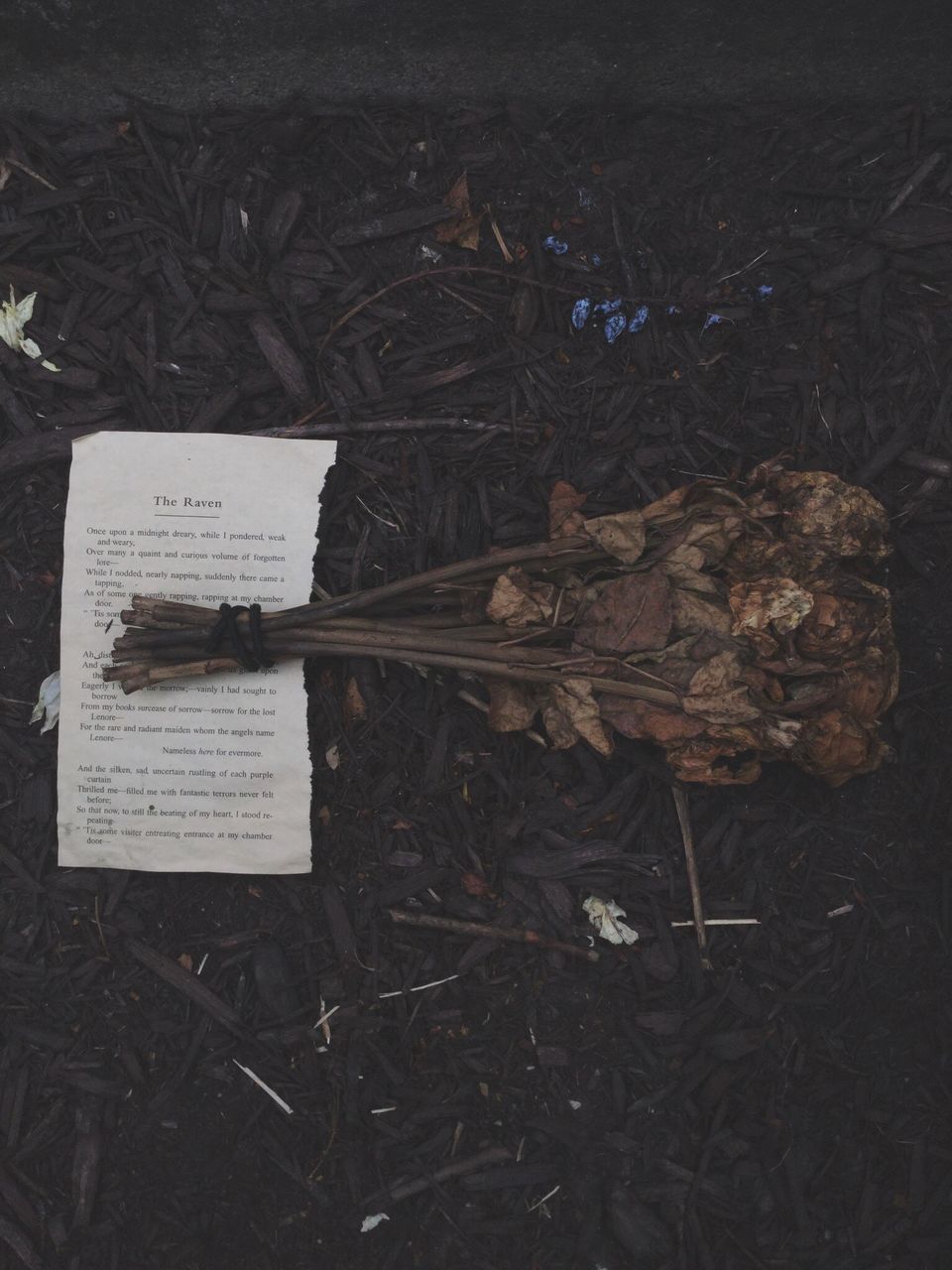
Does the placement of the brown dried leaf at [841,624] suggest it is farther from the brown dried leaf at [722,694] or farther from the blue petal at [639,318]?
the blue petal at [639,318]

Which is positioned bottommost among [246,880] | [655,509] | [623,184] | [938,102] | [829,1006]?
[829,1006]

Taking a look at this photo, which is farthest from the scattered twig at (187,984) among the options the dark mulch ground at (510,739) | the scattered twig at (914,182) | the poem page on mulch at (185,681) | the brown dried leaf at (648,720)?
the scattered twig at (914,182)

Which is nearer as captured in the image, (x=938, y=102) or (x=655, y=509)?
(x=655, y=509)

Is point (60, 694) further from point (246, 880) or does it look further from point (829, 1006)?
point (829, 1006)

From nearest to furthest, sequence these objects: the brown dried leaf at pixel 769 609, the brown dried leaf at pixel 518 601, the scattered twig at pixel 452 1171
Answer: the brown dried leaf at pixel 769 609 < the brown dried leaf at pixel 518 601 < the scattered twig at pixel 452 1171

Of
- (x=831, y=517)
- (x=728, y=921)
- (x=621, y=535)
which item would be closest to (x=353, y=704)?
(x=621, y=535)

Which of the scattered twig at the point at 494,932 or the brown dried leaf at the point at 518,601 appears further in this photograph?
the scattered twig at the point at 494,932

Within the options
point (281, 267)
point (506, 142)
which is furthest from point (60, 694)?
point (506, 142)
